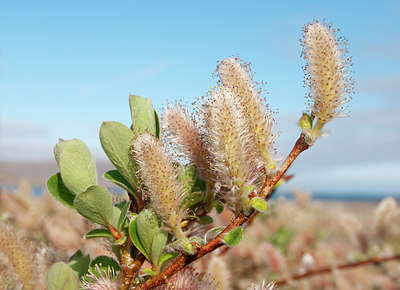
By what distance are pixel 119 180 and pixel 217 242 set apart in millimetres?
259

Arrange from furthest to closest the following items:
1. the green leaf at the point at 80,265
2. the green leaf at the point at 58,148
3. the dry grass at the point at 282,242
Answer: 1. the dry grass at the point at 282,242
2. the green leaf at the point at 80,265
3. the green leaf at the point at 58,148

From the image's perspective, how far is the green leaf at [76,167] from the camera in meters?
0.79

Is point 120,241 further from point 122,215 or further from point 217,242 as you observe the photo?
point 217,242

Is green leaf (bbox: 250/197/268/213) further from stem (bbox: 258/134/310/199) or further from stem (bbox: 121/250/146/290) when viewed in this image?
stem (bbox: 121/250/146/290)

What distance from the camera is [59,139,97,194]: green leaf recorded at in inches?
31.0

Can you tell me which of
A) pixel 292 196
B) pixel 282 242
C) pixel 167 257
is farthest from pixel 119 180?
pixel 292 196

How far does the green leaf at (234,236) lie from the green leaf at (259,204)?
0.05 m

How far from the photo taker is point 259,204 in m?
0.76

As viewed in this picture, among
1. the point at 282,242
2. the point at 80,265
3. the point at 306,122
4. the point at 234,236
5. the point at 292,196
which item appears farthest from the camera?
the point at 292,196

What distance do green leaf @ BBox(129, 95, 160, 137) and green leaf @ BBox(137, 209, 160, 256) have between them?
0.55 feet

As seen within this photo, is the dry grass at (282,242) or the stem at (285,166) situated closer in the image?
the stem at (285,166)

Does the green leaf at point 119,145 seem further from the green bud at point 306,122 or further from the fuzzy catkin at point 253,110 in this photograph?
the green bud at point 306,122

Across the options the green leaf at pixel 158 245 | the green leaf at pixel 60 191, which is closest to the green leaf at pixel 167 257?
the green leaf at pixel 158 245

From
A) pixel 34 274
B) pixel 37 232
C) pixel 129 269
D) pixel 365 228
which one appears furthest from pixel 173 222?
pixel 365 228
